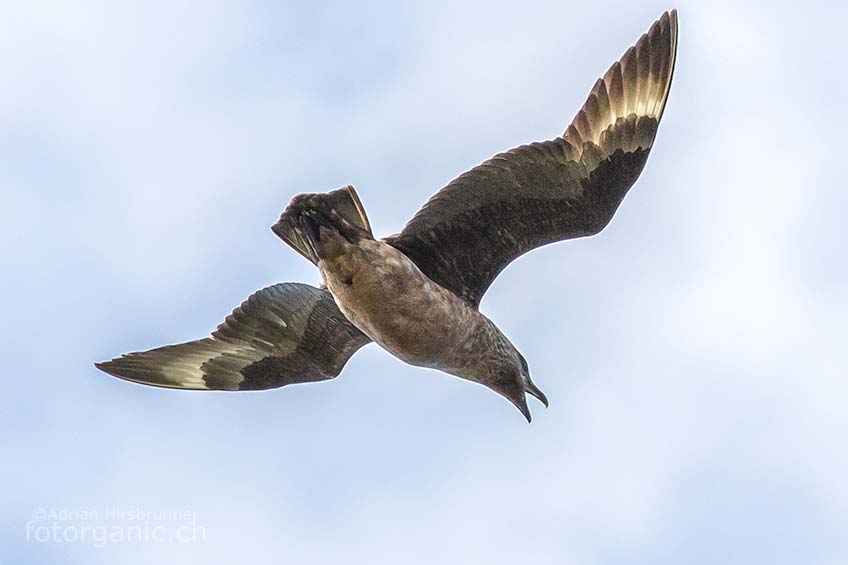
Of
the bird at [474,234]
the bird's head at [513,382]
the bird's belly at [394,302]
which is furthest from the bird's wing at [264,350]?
the bird's head at [513,382]

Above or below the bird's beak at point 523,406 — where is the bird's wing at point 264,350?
above

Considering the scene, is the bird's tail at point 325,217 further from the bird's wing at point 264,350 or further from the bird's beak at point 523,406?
the bird's beak at point 523,406

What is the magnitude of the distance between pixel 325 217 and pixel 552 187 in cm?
150

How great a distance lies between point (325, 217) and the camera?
27.2 feet

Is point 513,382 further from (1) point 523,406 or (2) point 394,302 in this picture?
(2) point 394,302

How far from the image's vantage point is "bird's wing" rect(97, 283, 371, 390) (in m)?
9.23

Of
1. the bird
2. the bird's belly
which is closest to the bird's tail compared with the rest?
the bird

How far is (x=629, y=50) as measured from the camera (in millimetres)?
8914

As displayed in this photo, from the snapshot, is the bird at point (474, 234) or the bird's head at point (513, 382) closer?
the bird at point (474, 234)

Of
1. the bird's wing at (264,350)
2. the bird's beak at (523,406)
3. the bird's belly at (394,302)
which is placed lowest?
the bird's beak at (523,406)

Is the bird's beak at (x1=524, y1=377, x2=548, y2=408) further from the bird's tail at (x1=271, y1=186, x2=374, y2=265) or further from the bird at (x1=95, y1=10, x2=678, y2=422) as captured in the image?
the bird's tail at (x1=271, y1=186, x2=374, y2=265)

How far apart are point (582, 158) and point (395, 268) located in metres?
1.45

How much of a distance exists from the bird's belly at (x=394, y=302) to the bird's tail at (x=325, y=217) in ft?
0.40

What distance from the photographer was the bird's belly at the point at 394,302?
826 centimetres
